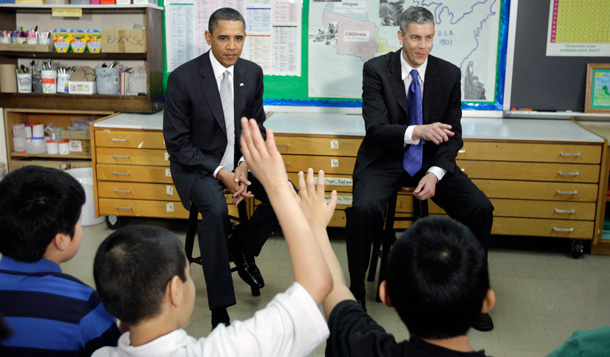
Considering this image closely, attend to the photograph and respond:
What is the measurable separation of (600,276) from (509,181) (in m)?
0.74

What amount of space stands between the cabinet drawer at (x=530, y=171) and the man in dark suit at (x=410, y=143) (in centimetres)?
54

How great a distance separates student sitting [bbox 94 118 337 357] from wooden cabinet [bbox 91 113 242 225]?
2.70 meters

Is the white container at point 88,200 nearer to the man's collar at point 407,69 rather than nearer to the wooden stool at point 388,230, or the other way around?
the wooden stool at point 388,230

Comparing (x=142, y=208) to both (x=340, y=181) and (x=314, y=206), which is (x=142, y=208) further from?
(x=314, y=206)

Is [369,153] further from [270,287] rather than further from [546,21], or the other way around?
[546,21]

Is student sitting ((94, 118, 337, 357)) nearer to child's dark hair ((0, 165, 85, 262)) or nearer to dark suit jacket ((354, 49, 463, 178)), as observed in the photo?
child's dark hair ((0, 165, 85, 262))

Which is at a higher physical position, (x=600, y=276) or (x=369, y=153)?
(x=369, y=153)

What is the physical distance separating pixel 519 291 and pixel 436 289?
242cm

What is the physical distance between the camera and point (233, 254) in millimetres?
3311

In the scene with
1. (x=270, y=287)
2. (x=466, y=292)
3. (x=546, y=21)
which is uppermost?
(x=546, y=21)

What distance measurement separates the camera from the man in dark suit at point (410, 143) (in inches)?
120

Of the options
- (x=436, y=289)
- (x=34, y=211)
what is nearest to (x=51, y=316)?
(x=34, y=211)

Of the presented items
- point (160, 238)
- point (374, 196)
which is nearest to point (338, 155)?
point (374, 196)

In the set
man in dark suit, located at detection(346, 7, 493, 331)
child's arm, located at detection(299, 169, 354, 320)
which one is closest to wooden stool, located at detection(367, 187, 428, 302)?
man in dark suit, located at detection(346, 7, 493, 331)
